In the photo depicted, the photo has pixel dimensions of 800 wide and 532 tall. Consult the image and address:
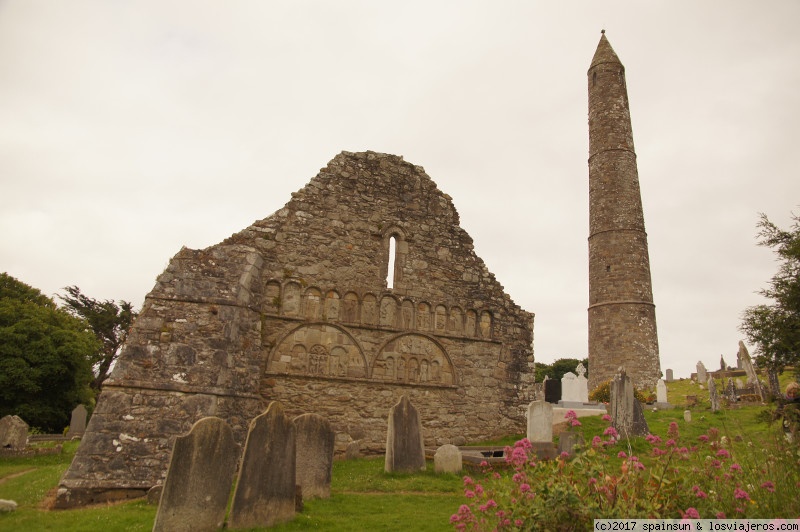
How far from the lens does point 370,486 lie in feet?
28.1

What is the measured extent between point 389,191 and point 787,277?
11838 mm

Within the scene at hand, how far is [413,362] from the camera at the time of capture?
12625mm

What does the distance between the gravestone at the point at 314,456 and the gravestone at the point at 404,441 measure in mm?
1815

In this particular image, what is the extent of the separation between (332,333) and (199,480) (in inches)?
247

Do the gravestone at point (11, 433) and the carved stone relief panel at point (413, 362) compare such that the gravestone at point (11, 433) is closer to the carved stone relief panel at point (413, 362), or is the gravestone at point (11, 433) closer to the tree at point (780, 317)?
the carved stone relief panel at point (413, 362)

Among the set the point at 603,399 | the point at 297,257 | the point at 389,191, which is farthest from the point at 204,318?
the point at 603,399

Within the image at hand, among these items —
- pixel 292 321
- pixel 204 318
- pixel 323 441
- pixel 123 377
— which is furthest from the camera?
pixel 292 321

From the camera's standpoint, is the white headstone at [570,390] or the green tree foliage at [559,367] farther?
the green tree foliage at [559,367]

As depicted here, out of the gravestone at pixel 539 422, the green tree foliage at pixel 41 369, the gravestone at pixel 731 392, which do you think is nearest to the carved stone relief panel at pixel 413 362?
the gravestone at pixel 539 422

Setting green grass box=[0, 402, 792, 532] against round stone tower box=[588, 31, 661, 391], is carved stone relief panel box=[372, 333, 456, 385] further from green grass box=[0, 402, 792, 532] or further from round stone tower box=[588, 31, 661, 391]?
round stone tower box=[588, 31, 661, 391]

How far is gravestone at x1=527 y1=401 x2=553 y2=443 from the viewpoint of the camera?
10.9m

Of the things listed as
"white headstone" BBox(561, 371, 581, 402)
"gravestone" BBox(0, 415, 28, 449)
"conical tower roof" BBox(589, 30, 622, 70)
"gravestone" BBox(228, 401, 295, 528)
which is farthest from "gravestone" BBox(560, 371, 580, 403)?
"conical tower roof" BBox(589, 30, 622, 70)

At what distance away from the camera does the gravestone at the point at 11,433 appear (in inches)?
577

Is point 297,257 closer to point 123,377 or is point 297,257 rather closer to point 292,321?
point 292,321
